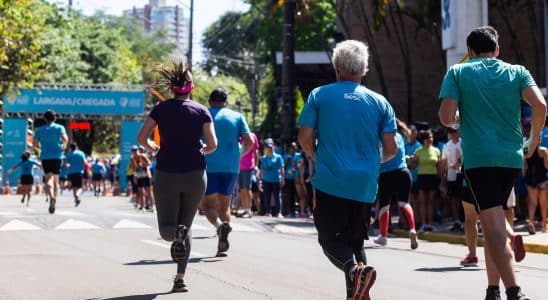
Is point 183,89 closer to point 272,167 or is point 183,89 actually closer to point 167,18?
point 272,167

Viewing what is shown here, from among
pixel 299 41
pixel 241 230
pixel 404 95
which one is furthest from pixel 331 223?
pixel 299 41

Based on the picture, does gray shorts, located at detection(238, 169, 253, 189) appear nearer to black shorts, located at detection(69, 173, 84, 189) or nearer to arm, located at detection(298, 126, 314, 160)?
black shorts, located at detection(69, 173, 84, 189)

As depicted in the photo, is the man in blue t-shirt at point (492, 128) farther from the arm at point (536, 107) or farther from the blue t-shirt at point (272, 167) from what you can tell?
the blue t-shirt at point (272, 167)

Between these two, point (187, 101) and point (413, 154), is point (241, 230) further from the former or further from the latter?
point (187, 101)

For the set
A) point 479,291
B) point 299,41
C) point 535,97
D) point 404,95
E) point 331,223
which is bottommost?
point 479,291

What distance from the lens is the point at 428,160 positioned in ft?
55.3

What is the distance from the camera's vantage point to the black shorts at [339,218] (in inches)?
254

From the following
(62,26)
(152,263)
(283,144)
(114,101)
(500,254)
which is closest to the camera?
(500,254)

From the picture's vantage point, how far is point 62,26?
200 feet

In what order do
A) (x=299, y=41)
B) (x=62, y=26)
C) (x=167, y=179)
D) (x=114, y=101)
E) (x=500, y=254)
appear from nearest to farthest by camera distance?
(x=500, y=254) < (x=167, y=179) < (x=114, y=101) < (x=299, y=41) < (x=62, y=26)

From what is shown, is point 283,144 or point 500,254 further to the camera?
point 283,144

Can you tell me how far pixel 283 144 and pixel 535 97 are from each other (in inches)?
773

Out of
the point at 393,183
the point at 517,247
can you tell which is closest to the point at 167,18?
the point at 393,183

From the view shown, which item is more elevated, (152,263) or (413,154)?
(413,154)
